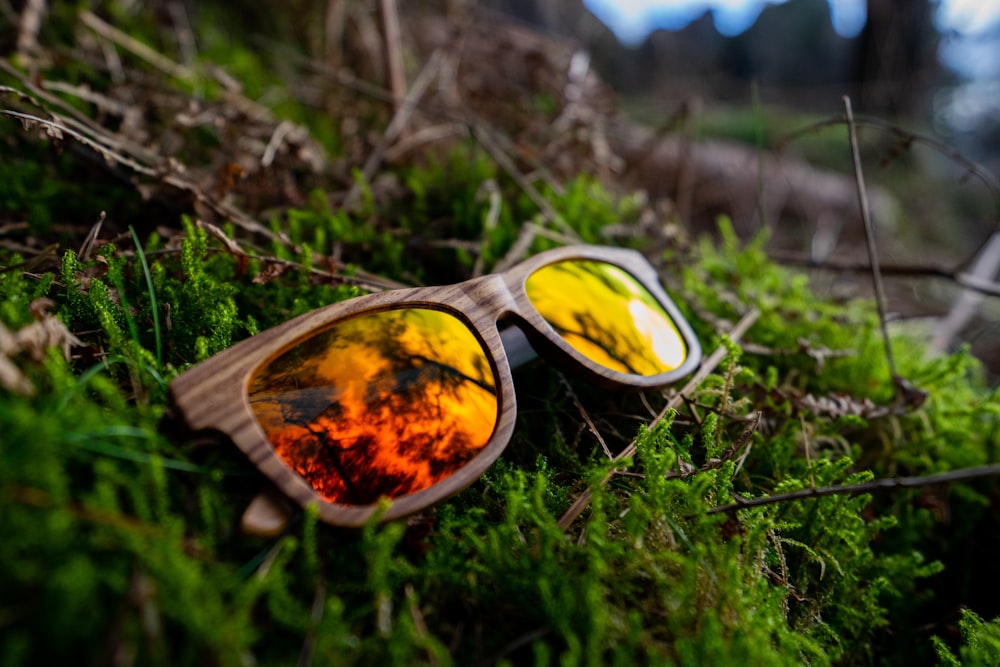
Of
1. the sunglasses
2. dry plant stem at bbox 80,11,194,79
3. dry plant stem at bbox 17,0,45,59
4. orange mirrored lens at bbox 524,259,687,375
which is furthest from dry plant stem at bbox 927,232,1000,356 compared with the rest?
dry plant stem at bbox 17,0,45,59

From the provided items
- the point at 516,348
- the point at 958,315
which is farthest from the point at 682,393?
the point at 958,315

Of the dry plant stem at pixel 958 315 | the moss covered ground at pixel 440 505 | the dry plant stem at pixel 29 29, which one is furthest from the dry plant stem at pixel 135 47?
the dry plant stem at pixel 958 315

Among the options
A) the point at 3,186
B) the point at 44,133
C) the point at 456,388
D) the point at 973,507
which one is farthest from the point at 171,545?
the point at 973,507

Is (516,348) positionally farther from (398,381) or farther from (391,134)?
(391,134)

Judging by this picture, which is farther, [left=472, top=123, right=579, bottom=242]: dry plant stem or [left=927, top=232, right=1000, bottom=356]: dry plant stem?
[left=927, top=232, right=1000, bottom=356]: dry plant stem

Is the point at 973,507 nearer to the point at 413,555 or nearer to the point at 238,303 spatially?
the point at 413,555

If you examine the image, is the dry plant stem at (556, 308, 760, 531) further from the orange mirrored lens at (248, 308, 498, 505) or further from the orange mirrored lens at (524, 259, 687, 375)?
the orange mirrored lens at (248, 308, 498, 505)

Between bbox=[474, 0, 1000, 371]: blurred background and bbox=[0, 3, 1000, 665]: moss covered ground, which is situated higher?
bbox=[474, 0, 1000, 371]: blurred background
